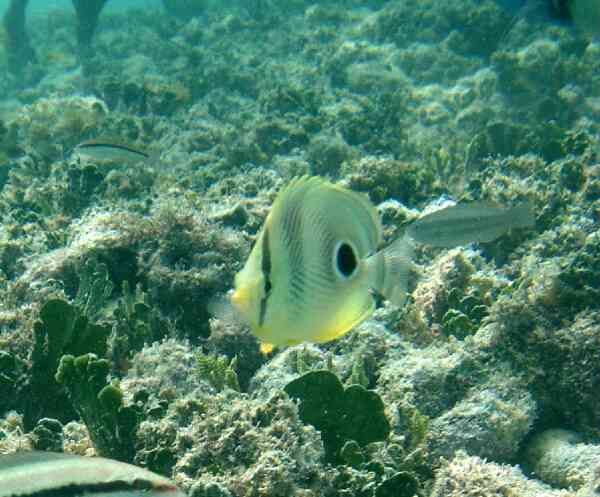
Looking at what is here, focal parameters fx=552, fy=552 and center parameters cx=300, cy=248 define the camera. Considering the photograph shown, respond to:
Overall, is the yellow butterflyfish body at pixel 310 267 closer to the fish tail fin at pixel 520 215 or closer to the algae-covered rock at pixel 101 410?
the algae-covered rock at pixel 101 410

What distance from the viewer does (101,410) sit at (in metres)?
2.68

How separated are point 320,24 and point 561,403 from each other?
730 inches

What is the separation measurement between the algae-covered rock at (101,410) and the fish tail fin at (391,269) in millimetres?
1439

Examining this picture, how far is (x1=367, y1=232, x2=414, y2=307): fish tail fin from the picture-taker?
188 centimetres

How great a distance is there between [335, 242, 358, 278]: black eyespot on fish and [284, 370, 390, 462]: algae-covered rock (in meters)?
1.30

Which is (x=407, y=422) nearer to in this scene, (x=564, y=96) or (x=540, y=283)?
(x=540, y=283)

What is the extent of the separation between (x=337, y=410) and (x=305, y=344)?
951 millimetres

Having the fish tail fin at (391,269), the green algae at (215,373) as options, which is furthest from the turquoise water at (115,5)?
the fish tail fin at (391,269)

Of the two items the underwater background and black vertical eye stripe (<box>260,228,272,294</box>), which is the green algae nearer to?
the underwater background

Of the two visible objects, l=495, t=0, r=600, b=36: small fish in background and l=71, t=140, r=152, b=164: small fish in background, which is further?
l=71, t=140, r=152, b=164: small fish in background

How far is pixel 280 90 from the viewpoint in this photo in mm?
11727

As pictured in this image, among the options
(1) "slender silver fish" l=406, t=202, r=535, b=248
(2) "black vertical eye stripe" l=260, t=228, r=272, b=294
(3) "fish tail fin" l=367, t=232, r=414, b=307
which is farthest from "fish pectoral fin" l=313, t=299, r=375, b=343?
(1) "slender silver fish" l=406, t=202, r=535, b=248

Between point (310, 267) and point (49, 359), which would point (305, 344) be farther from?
point (310, 267)

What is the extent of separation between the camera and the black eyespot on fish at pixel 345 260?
1777mm
